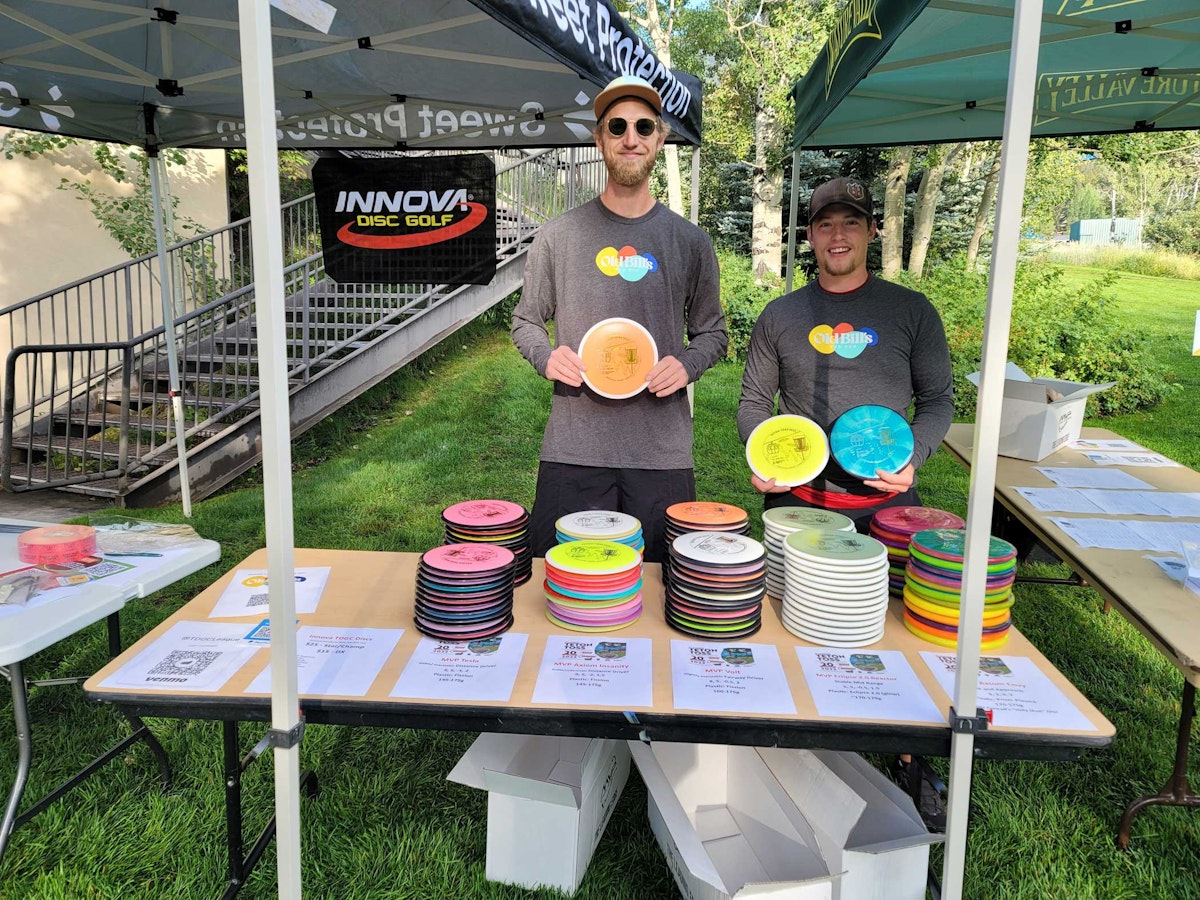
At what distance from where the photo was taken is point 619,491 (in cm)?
269

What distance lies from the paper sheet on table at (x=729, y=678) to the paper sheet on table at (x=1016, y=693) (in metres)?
0.36

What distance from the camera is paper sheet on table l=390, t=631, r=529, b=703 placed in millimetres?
1601

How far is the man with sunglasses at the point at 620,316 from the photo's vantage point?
2.60m

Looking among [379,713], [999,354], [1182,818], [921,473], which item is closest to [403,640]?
[379,713]

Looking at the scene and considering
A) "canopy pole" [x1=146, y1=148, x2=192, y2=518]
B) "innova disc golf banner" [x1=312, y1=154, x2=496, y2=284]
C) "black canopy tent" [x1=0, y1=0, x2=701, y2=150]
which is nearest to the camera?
→ "black canopy tent" [x1=0, y1=0, x2=701, y2=150]

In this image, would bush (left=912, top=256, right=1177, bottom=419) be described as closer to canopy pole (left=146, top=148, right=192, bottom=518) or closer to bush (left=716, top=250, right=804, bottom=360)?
bush (left=716, top=250, right=804, bottom=360)

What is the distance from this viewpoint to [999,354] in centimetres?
141

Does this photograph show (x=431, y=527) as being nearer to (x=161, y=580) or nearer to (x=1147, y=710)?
(x=161, y=580)

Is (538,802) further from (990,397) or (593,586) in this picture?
(990,397)

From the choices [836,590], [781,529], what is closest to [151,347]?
[781,529]

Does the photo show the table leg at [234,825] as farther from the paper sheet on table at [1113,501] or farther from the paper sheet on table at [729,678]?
the paper sheet on table at [1113,501]

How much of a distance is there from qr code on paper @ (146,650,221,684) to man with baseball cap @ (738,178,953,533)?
1.65 m

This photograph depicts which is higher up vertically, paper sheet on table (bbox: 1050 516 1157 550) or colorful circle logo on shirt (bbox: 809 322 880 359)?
colorful circle logo on shirt (bbox: 809 322 880 359)

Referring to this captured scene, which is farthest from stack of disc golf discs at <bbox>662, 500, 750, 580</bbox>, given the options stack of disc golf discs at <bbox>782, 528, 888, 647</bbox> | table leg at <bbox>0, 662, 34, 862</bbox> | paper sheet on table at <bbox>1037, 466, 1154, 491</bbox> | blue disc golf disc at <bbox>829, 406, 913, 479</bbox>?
paper sheet on table at <bbox>1037, 466, 1154, 491</bbox>
